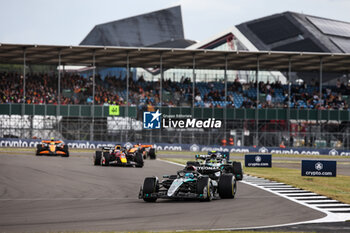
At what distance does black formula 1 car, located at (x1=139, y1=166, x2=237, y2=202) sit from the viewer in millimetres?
16562

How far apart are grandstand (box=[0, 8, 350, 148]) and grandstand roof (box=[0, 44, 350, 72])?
10cm

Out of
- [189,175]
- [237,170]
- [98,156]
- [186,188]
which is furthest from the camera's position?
[98,156]

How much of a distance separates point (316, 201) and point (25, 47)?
46996 millimetres

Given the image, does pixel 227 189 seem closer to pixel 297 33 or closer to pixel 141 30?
pixel 297 33

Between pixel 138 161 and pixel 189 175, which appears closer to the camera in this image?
pixel 189 175

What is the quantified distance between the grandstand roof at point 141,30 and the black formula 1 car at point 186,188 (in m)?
108

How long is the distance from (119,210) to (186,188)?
9.84ft

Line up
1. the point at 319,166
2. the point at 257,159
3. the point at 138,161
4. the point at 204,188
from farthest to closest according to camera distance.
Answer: the point at 257,159 < the point at 138,161 < the point at 319,166 < the point at 204,188

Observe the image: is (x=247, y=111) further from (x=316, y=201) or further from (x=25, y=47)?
(x=316, y=201)

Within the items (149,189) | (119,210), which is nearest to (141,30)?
(149,189)

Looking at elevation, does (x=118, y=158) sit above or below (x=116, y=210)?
above

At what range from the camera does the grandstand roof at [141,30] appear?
415 feet

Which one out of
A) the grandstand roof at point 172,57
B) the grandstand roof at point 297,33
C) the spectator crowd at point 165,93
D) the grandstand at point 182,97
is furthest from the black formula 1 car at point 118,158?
the grandstand roof at point 297,33

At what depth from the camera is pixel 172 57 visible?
6538 centimetres
